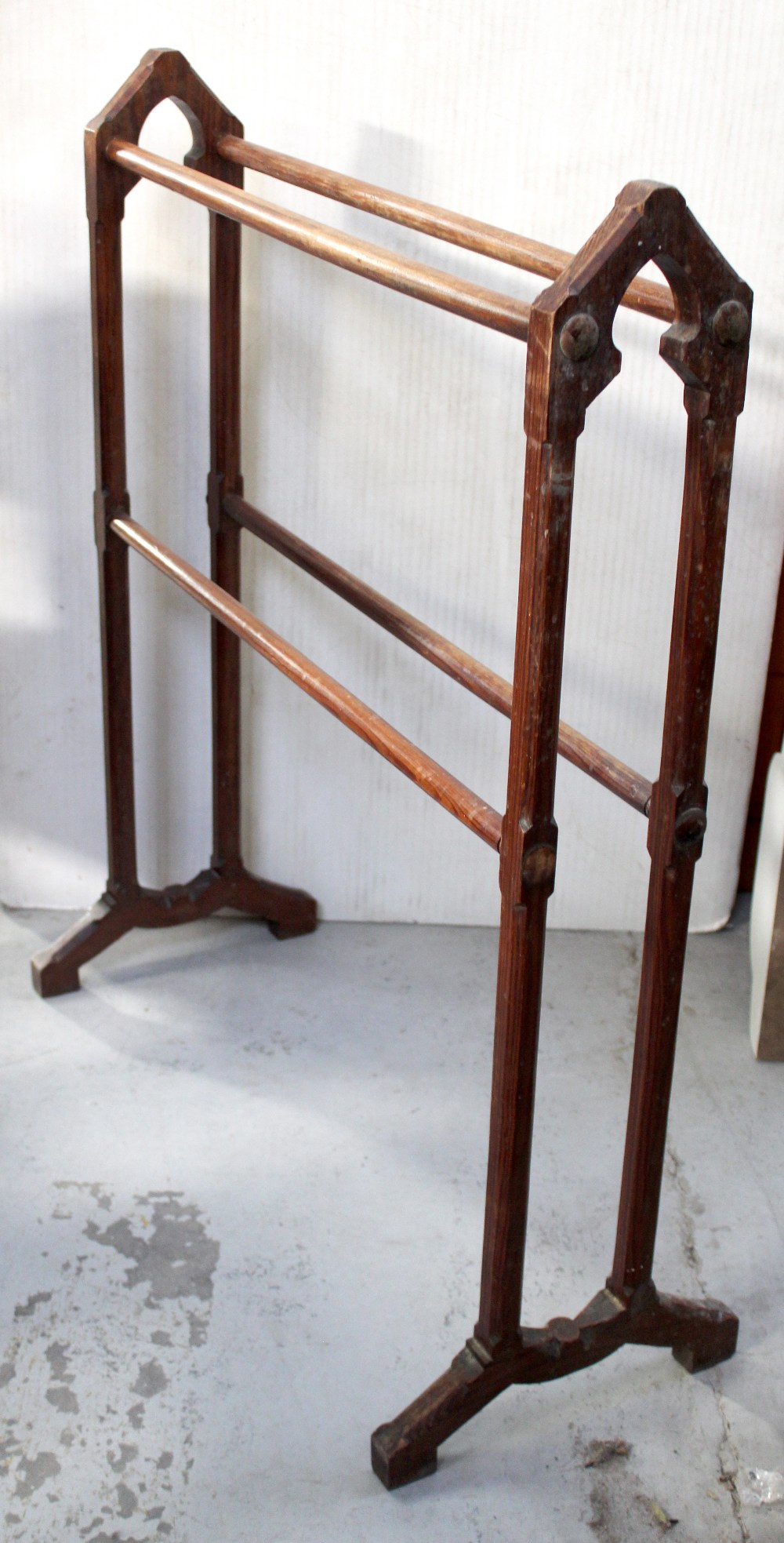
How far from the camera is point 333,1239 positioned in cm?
212

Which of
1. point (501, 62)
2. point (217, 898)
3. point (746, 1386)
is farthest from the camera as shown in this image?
point (217, 898)

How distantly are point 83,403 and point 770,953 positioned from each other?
157 centimetres

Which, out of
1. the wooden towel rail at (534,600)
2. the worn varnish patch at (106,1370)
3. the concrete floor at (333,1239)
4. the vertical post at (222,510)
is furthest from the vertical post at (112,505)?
the worn varnish patch at (106,1370)

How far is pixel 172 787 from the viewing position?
2961mm

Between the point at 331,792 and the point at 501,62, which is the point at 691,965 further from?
the point at 501,62

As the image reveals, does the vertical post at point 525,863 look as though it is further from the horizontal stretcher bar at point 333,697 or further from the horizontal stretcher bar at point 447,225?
the horizontal stretcher bar at point 447,225

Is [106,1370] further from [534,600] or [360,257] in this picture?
[360,257]

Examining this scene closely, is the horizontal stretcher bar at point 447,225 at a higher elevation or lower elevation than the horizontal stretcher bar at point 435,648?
higher

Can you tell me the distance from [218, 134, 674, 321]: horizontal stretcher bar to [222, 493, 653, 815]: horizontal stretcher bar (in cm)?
47

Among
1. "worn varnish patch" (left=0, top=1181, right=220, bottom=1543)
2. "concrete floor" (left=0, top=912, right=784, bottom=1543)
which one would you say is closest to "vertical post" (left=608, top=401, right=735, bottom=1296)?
→ "concrete floor" (left=0, top=912, right=784, bottom=1543)

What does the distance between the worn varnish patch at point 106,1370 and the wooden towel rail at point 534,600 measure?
282 millimetres

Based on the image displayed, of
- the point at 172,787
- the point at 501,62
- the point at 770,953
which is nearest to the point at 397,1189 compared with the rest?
the point at 770,953

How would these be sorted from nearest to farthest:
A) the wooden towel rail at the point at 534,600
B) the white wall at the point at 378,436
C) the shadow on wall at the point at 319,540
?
the wooden towel rail at the point at 534,600
the white wall at the point at 378,436
the shadow on wall at the point at 319,540

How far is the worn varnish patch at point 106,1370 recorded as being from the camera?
170 cm
